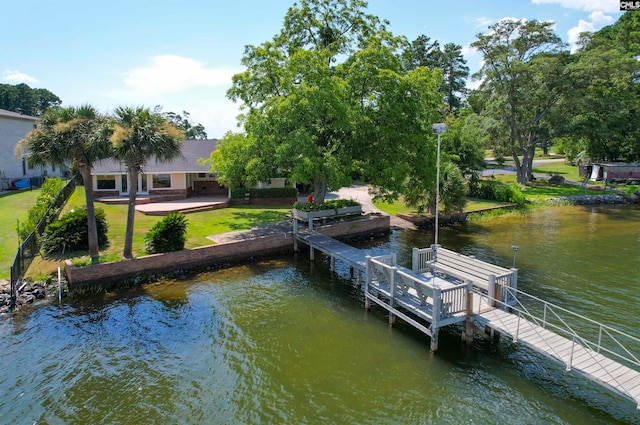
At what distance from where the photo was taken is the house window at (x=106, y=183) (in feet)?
100

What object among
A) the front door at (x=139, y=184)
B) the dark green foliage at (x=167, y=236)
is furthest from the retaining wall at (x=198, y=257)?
the front door at (x=139, y=184)

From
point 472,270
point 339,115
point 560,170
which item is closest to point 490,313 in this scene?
point 472,270

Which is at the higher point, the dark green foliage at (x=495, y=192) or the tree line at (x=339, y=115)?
the tree line at (x=339, y=115)

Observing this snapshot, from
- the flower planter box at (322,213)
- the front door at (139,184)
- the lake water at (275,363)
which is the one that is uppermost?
the front door at (139,184)

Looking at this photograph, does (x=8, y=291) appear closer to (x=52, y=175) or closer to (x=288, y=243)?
(x=288, y=243)

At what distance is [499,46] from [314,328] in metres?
38.2

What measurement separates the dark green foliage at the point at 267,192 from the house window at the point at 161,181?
4974 millimetres

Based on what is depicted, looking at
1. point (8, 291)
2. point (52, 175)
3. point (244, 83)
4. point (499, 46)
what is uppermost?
point (499, 46)

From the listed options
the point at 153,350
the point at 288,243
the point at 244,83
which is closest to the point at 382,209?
the point at 288,243

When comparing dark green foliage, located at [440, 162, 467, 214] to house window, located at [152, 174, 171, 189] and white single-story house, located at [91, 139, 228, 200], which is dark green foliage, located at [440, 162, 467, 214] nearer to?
white single-story house, located at [91, 139, 228, 200]

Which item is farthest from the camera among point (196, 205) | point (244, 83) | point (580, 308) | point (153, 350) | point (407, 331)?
point (196, 205)

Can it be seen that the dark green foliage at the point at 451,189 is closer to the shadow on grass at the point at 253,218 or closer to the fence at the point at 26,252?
the shadow on grass at the point at 253,218

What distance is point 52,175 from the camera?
141ft

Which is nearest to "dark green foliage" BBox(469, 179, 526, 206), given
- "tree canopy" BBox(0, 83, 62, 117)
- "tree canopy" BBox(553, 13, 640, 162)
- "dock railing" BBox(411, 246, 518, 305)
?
"tree canopy" BBox(553, 13, 640, 162)
